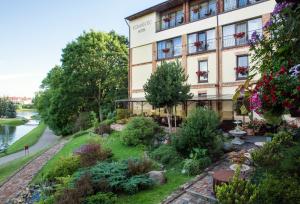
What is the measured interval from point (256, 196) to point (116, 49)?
36549 mm

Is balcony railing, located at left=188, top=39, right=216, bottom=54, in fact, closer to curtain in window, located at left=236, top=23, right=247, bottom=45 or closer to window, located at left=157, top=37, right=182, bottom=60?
window, located at left=157, top=37, right=182, bottom=60

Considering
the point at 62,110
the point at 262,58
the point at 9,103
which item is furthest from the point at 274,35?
the point at 9,103

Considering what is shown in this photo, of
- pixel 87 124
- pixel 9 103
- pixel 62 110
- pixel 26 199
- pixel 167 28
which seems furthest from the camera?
pixel 9 103

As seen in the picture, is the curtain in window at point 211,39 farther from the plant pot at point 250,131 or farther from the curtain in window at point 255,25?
the plant pot at point 250,131

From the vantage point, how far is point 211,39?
2664 centimetres

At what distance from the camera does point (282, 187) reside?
713 centimetres

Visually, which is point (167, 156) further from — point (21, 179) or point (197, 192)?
point (21, 179)

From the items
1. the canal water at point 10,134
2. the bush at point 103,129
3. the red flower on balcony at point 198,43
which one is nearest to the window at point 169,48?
the red flower on balcony at point 198,43

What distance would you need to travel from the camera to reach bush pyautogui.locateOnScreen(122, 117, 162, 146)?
63.3 ft

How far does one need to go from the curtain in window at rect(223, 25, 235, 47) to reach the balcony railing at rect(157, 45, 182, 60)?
4843mm

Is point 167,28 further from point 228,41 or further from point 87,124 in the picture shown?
point 87,124

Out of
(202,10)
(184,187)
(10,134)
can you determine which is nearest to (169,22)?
(202,10)

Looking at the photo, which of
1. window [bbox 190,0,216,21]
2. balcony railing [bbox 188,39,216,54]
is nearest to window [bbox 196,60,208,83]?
balcony railing [bbox 188,39,216,54]

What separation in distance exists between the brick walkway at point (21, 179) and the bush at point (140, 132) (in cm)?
592
